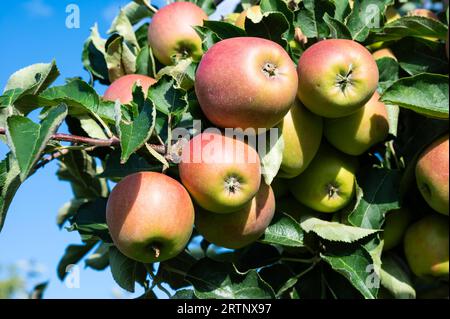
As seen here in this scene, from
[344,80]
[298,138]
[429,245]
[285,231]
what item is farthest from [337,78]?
[429,245]

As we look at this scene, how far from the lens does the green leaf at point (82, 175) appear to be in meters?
1.87

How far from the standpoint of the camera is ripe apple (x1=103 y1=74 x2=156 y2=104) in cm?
150

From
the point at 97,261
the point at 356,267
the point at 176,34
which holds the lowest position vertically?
the point at 97,261

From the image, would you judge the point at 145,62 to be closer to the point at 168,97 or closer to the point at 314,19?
the point at 168,97

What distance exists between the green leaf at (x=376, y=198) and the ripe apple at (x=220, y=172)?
14.1 inches

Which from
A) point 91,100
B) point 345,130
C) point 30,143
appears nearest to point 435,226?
point 345,130

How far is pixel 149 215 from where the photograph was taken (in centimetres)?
120

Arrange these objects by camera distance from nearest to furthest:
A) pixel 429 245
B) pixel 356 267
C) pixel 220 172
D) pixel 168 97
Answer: pixel 220 172
pixel 168 97
pixel 356 267
pixel 429 245

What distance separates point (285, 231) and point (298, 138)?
233 mm

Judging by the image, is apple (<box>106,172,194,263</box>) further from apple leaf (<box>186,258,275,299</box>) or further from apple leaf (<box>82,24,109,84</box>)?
apple leaf (<box>82,24,109,84</box>)

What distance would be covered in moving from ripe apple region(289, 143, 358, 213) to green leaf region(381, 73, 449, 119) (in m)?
0.22

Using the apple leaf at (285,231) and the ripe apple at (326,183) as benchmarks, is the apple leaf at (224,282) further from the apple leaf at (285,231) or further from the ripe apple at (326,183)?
the ripe apple at (326,183)

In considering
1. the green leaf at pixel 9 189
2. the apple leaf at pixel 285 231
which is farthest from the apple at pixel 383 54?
the green leaf at pixel 9 189
